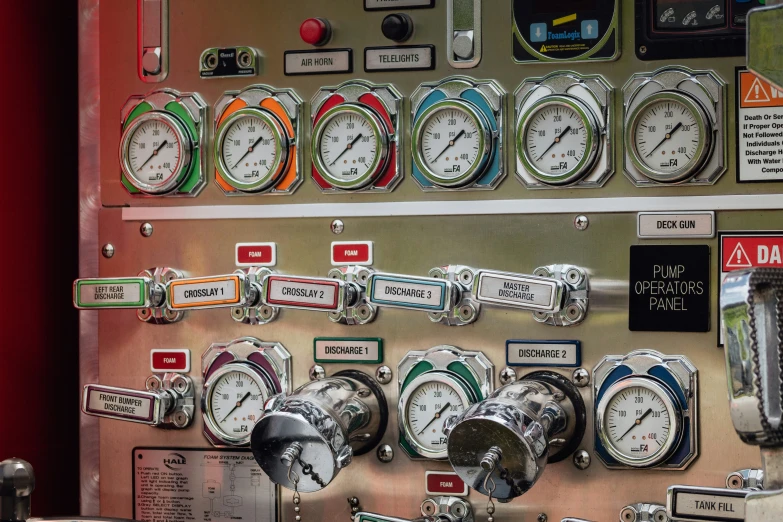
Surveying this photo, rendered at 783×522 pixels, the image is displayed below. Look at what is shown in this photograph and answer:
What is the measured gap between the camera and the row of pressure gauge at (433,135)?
2105 millimetres

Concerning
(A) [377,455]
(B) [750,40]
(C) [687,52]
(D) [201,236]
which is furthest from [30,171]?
(B) [750,40]

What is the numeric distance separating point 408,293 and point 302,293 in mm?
234

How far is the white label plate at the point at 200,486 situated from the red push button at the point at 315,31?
932mm

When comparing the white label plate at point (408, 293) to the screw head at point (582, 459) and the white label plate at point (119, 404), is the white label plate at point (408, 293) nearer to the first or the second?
the screw head at point (582, 459)

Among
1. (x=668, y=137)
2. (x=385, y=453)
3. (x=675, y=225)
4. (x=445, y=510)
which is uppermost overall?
(x=668, y=137)

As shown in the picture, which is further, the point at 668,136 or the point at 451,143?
the point at 451,143

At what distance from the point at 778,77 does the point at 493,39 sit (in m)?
0.83

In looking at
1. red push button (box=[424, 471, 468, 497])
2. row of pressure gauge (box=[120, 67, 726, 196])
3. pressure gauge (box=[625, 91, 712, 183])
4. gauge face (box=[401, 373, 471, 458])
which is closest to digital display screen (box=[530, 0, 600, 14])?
row of pressure gauge (box=[120, 67, 726, 196])

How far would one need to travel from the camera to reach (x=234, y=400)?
2.37m

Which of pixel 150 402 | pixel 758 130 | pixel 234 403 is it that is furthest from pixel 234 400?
pixel 758 130

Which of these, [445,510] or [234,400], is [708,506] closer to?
[445,510]

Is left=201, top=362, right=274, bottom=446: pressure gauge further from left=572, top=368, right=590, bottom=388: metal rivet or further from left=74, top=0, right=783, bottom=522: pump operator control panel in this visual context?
left=572, top=368, right=590, bottom=388: metal rivet

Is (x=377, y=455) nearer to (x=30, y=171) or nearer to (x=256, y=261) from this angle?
(x=256, y=261)

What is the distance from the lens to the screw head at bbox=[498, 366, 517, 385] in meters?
A: 2.21
